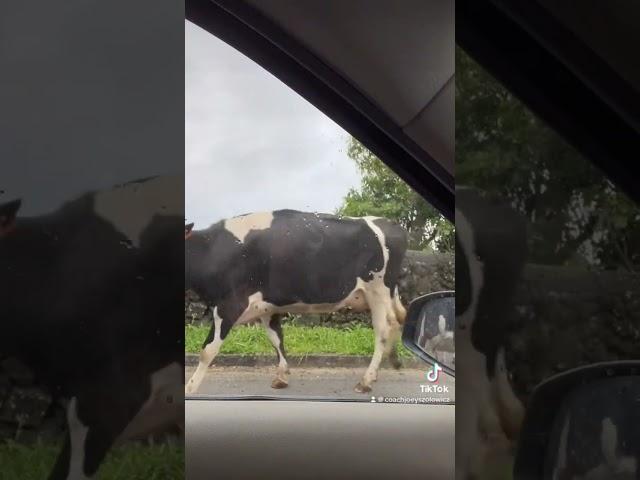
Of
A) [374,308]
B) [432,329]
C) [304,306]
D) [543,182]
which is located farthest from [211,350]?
[543,182]

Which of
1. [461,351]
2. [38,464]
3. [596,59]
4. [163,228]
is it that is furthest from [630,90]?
[38,464]

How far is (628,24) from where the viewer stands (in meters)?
1.80

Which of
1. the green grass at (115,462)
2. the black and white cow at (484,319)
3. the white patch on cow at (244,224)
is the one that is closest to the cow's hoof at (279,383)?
the white patch on cow at (244,224)

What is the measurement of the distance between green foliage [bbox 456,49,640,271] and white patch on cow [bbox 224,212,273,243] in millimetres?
4031

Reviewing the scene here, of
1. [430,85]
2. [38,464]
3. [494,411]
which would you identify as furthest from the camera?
[430,85]

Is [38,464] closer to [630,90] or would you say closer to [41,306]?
[41,306]

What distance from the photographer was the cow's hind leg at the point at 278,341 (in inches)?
228

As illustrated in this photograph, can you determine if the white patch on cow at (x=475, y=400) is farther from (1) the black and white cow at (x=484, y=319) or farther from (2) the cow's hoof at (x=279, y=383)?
(2) the cow's hoof at (x=279, y=383)

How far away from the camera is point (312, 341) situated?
607 centimetres

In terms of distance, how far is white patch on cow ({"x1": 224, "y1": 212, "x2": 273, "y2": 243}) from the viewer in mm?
5738

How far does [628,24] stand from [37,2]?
1472 mm

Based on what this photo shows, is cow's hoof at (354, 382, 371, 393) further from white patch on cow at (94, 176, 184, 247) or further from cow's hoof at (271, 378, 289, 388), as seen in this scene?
white patch on cow at (94, 176, 184, 247)

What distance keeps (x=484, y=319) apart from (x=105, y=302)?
3.09ft

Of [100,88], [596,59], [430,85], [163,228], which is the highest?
[430,85]
